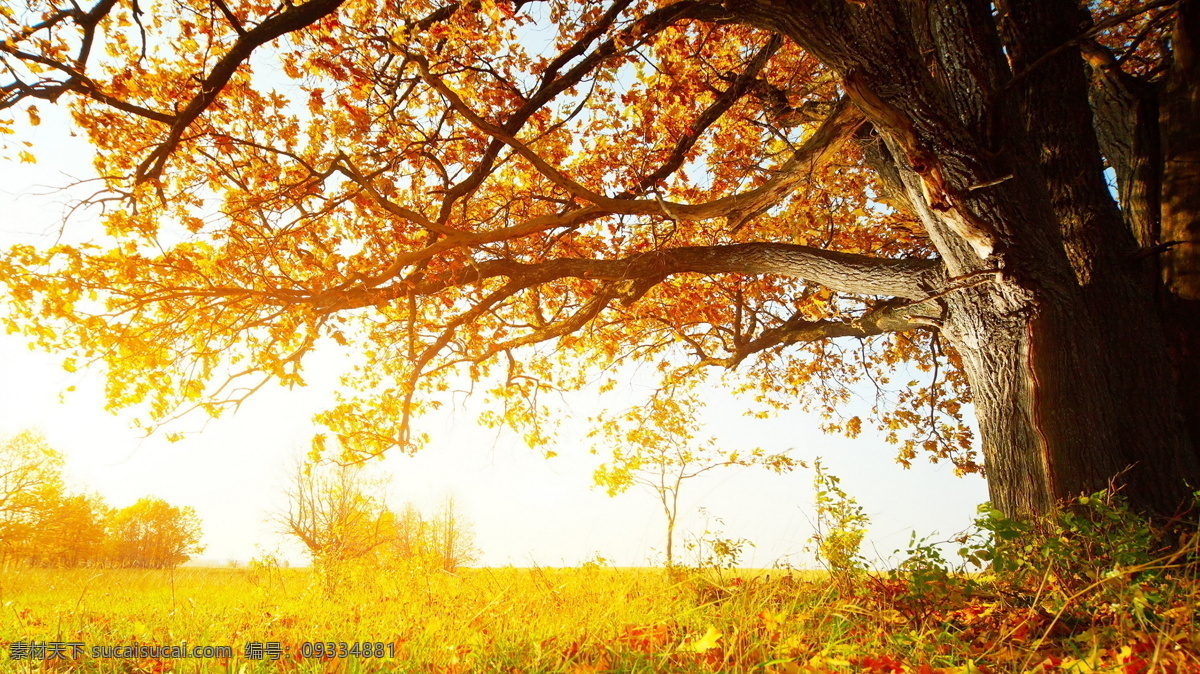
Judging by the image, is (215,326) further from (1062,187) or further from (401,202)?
(1062,187)

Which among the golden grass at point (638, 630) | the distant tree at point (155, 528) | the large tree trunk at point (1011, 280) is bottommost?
the distant tree at point (155, 528)

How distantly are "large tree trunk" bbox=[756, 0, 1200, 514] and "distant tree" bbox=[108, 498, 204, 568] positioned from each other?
41.1m

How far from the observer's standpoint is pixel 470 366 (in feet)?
26.0

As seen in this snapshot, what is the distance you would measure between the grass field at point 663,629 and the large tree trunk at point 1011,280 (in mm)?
1454

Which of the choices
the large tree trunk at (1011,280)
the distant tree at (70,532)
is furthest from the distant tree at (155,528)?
the large tree trunk at (1011,280)

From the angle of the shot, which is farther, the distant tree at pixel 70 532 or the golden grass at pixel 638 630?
the distant tree at pixel 70 532

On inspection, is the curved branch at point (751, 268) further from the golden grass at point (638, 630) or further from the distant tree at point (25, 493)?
the distant tree at point (25, 493)

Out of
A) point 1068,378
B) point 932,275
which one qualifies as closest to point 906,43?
Answer: point 932,275

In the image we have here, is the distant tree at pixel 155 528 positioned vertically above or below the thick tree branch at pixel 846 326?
below

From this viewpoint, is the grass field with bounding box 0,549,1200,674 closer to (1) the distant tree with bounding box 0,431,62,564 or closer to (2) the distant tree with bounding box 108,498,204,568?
(1) the distant tree with bounding box 0,431,62,564

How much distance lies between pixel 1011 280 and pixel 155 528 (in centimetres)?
4908

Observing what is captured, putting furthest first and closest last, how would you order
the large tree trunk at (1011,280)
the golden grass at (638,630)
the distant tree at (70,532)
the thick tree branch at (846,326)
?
the distant tree at (70,532) < the thick tree branch at (846,326) < the large tree trunk at (1011,280) < the golden grass at (638,630)

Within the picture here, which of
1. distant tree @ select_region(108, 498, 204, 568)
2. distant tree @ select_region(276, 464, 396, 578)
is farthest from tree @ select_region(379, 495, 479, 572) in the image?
distant tree @ select_region(108, 498, 204, 568)

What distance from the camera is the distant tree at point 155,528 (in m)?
35.5
